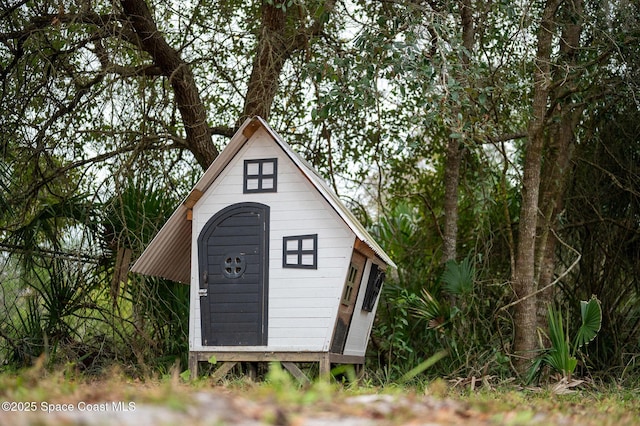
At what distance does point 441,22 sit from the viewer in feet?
25.2

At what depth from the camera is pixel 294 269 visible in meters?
7.00

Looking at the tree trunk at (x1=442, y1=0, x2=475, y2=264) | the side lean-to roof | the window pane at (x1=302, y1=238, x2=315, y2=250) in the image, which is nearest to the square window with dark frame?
the window pane at (x1=302, y1=238, x2=315, y2=250)

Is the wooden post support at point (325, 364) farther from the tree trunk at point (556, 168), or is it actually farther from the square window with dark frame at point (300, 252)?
the tree trunk at point (556, 168)

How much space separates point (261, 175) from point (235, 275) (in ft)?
3.22

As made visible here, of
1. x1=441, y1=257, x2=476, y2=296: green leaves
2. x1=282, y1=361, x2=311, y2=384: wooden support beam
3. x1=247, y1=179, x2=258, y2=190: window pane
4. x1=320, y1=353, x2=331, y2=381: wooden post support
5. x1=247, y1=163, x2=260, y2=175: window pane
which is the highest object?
x1=247, y1=163, x2=260, y2=175: window pane

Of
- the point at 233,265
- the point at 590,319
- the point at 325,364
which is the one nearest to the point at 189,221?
the point at 233,265

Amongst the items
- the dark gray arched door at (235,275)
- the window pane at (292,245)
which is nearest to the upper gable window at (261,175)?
the dark gray arched door at (235,275)

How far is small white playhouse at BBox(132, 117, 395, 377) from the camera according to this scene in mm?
6902

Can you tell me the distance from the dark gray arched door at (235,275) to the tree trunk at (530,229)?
3.21 meters

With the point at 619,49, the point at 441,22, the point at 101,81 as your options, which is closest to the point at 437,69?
the point at 441,22

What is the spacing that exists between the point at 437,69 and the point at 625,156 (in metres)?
3.76

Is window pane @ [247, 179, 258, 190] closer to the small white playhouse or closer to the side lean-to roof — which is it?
the small white playhouse

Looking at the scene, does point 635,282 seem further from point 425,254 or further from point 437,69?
point 437,69

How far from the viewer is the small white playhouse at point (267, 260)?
690cm
